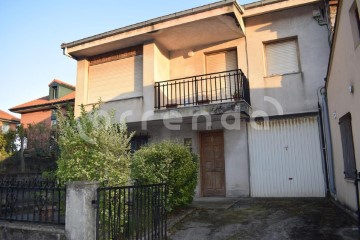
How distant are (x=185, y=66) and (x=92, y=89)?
4.38 m

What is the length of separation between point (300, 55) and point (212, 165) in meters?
5.07

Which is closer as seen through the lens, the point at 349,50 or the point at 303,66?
the point at 349,50

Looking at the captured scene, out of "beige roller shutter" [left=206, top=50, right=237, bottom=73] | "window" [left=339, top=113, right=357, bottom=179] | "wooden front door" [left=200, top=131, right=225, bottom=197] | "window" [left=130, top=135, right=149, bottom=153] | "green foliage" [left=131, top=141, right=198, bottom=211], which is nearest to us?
"window" [left=339, top=113, right=357, bottom=179]


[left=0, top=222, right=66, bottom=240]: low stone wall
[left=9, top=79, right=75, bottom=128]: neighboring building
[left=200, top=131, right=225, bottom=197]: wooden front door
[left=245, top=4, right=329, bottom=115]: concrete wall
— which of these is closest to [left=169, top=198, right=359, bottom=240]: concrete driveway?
[left=200, top=131, right=225, bottom=197]: wooden front door

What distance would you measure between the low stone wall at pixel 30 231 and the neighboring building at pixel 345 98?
16.8ft

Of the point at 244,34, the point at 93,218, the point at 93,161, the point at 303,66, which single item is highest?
the point at 244,34

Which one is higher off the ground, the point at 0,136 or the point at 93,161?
the point at 0,136

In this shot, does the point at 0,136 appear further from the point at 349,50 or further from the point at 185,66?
the point at 349,50

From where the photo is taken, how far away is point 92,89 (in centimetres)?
1330

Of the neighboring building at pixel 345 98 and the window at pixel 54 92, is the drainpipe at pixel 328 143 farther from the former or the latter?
the window at pixel 54 92

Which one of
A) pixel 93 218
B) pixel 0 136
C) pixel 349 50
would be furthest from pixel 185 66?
pixel 0 136

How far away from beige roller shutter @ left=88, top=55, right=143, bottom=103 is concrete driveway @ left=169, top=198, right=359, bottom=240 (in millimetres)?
5897

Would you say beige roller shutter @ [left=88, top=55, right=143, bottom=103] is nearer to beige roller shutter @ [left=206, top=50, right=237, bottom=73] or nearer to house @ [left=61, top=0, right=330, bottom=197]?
house @ [left=61, top=0, right=330, bottom=197]

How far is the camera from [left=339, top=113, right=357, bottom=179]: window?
6465 mm
